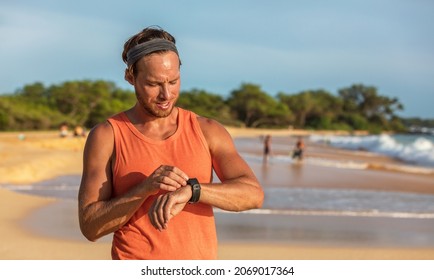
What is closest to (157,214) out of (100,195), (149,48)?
(100,195)

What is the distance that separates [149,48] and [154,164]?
0.35 m

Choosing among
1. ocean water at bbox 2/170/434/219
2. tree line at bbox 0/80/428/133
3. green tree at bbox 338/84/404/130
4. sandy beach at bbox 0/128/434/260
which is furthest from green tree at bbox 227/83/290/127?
Result: ocean water at bbox 2/170/434/219

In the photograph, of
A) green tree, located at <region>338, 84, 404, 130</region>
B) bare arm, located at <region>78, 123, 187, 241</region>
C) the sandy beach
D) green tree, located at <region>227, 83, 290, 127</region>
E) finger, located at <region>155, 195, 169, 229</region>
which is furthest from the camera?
green tree, located at <region>338, 84, 404, 130</region>

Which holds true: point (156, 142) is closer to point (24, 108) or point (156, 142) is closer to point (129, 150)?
point (129, 150)

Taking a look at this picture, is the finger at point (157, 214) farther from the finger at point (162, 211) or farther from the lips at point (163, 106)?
the lips at point (163, 106)

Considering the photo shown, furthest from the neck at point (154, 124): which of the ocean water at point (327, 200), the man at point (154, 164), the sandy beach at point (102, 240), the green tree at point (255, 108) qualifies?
the green tree at point (255, 108)

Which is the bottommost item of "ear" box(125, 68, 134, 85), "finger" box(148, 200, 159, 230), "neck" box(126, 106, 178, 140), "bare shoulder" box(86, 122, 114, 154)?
"finger" box(148, 200, 159, 230)

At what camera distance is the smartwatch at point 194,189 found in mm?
1867

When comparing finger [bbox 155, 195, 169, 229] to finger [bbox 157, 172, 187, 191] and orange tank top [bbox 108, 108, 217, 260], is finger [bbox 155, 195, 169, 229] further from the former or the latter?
orange tank top [bbox 108, 108, 217, 260]

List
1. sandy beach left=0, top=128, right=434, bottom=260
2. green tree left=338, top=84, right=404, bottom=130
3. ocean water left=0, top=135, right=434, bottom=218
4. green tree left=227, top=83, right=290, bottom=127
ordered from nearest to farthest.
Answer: sandy beach left=0, top=128, right=434, bottom=260 < ocean water left=0, top=135, right=434, bottom=218 < green tree left=227, top=83, right=290, bottom=127 < green tree left=338, top=84, right=404, bottom=130

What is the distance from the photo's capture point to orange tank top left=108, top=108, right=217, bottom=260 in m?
1.98

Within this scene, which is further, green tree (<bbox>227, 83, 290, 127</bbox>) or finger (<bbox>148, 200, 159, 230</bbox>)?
green tree (<bbox>227, 83, 290, 127</bbox>)

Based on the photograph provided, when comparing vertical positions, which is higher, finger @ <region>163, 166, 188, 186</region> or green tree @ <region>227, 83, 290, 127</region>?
green tree @ <region>227, 83, 290, 127</region>

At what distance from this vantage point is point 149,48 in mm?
1937
